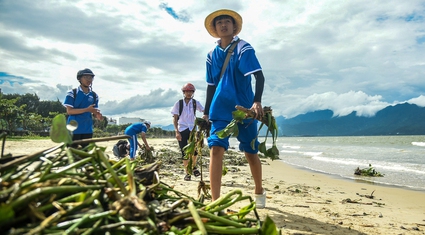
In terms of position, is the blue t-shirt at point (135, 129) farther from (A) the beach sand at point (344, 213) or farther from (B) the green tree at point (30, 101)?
(B) the green tree at point (30, 101)

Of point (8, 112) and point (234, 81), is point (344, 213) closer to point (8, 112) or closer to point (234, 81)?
point (234, 81)

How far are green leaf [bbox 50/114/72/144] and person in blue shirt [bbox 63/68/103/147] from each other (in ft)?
13.6

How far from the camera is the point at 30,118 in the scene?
1941 inches

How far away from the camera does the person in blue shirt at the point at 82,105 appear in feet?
16.8

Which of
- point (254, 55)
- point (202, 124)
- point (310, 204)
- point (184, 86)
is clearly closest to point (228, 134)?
point (202, 124)

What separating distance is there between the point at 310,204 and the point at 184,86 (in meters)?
3.75

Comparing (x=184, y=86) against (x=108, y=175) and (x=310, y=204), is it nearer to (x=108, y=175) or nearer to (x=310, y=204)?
(x=310, y=204)

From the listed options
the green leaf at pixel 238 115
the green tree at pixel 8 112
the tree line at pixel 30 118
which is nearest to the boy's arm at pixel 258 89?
the green leaf at pixel 238 115

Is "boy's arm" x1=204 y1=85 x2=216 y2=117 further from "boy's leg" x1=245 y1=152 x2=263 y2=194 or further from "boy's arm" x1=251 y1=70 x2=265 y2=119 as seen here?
"boy's leg" x1=245 y1=152 x2=263 y2=194

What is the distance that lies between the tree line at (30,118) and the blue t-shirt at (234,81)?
162 centimetres

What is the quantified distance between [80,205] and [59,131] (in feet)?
1.20

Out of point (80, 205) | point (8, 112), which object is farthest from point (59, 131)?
point (8, 112)

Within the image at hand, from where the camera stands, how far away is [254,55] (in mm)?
3457

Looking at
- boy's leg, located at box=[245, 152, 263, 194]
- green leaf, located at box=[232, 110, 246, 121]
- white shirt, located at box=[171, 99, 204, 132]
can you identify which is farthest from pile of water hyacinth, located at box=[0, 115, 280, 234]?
white shirt, located at box=[171, 99, 204, 132]
